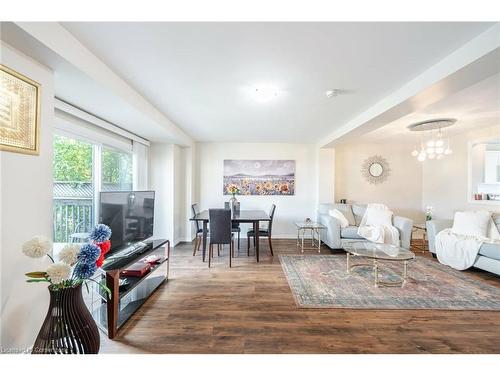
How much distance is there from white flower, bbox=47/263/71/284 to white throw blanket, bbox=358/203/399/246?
13.8 ft

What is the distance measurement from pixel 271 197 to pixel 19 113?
4.51 m

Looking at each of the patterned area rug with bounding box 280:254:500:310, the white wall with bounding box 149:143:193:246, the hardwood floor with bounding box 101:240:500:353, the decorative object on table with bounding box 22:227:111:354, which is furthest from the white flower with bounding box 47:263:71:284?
the white wall with bounding box 149:143:193:246

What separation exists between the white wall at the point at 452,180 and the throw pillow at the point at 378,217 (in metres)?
1.56

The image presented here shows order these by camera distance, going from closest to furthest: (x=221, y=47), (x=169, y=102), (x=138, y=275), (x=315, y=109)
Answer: (x=221, y=47) < (x=138, y=275) < (x=169, y=102) < (x=315, y=109)

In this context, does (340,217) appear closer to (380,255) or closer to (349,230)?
(349,230)

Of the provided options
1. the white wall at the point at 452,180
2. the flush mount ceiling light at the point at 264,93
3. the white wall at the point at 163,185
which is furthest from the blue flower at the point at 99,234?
the white wall at the point at 452,180

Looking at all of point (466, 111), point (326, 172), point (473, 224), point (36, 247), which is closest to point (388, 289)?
point (473, 224)

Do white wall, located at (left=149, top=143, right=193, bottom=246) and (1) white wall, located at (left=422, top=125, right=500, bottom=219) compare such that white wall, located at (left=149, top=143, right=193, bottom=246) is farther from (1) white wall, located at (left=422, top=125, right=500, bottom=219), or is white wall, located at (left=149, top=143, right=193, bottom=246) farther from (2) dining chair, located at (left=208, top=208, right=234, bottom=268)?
(1) white wall, located at (left=422, top=125, right=500, bottom=219)
